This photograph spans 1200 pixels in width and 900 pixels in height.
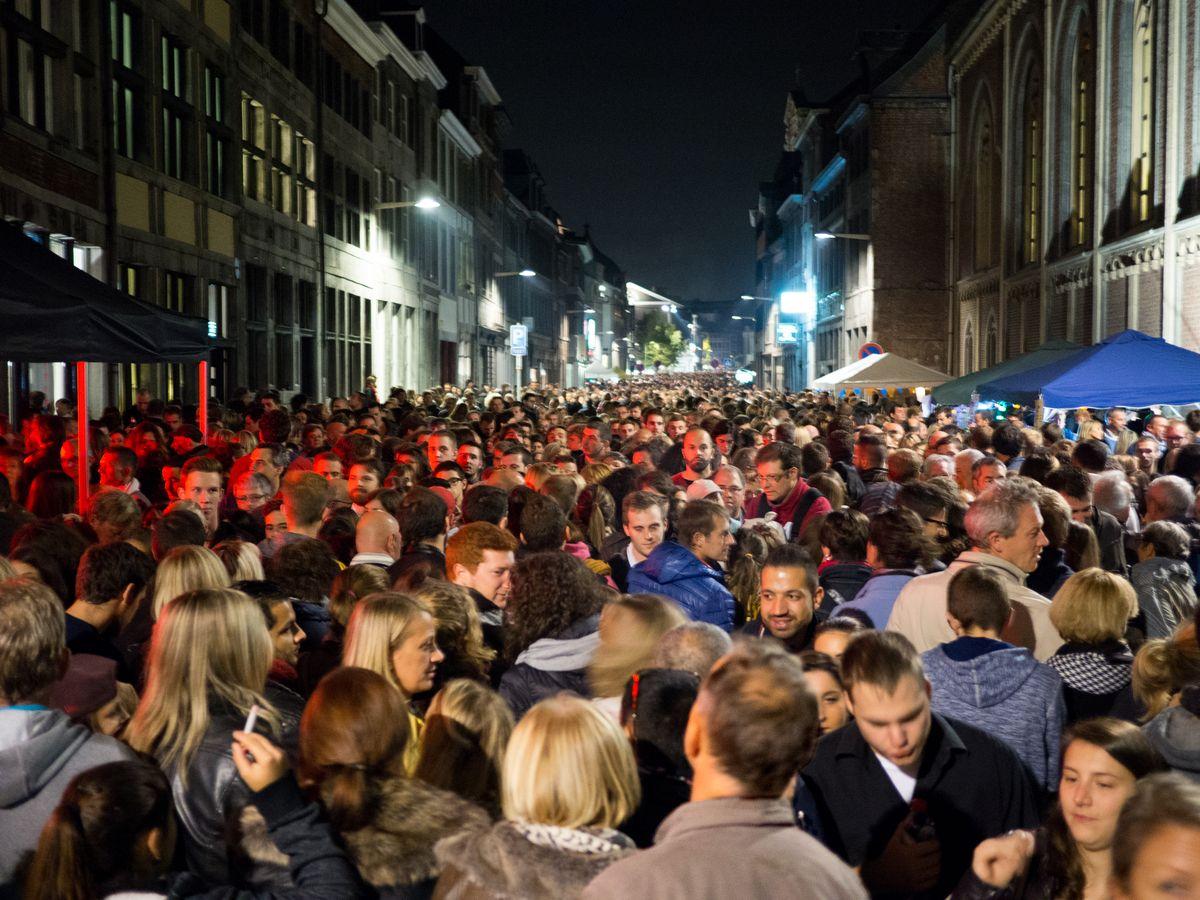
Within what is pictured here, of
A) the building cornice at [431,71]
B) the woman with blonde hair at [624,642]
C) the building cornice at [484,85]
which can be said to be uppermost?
the building cornice at [484,85]

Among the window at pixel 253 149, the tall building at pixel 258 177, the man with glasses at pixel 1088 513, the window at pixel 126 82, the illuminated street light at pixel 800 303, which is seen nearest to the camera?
the man with glasses at pixel 1088 513

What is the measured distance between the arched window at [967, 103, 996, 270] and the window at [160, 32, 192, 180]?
92.5ft

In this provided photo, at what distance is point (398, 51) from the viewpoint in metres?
45.1

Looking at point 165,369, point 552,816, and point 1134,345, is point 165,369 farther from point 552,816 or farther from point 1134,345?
point 552,816

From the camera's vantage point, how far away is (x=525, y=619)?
5727 millimetres

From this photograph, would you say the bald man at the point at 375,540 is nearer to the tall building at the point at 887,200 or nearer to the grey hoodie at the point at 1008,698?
the grey hoodie at the point at 1008,698

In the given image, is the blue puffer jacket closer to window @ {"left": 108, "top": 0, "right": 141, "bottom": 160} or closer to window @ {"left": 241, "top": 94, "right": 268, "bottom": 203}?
window @ {"left": 108, "top": 0, "right": 141, "bottom": 160}

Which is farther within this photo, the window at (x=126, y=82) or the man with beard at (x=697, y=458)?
the window at (x=126, y=82)

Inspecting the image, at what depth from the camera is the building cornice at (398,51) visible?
41.4 metres

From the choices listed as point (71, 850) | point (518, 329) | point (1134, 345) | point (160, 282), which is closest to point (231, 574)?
point (71, 850)

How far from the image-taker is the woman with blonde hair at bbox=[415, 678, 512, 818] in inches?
167

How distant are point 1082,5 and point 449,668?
101 ft

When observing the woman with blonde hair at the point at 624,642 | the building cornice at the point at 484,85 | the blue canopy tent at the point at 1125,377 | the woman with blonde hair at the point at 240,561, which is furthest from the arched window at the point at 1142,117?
the building cornice at the point at 484,85

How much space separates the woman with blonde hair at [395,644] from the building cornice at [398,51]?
38.6 m
